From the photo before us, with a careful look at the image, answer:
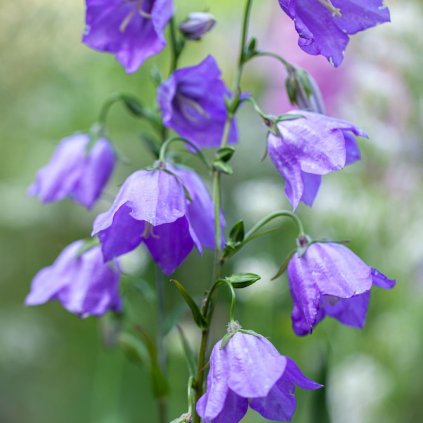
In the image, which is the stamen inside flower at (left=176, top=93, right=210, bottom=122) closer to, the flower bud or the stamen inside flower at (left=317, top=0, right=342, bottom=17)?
the flower bud

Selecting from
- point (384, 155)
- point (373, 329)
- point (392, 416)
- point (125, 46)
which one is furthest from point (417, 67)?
point (125, 46)

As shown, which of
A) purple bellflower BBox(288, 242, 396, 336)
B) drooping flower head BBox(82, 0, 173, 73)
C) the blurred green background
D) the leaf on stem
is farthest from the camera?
the blurred green background

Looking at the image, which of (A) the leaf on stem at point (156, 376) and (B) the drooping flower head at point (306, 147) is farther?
(A) the leaf on stem at point (156, 376)

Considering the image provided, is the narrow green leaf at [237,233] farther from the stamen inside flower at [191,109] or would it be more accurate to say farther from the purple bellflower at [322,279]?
the stamen inside flower at [191,109]

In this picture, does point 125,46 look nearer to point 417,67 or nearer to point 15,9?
point 417,67

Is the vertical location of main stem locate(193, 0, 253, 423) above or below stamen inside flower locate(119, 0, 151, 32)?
below

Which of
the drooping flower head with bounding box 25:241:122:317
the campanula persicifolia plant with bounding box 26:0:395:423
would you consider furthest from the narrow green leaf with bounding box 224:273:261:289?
the drooping flower head with bounding box 25:241:122:317

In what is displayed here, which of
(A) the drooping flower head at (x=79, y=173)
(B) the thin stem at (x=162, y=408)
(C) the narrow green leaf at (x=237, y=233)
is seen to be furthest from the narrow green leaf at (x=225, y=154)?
(B) the thin stem at (x=162, y=408)

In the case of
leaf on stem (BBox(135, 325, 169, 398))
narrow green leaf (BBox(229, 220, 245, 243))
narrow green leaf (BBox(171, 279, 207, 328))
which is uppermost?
narrow green leaf (BBox(229, 220, 245, 243))

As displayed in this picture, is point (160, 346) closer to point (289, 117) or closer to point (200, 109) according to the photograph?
point (200, 109)
